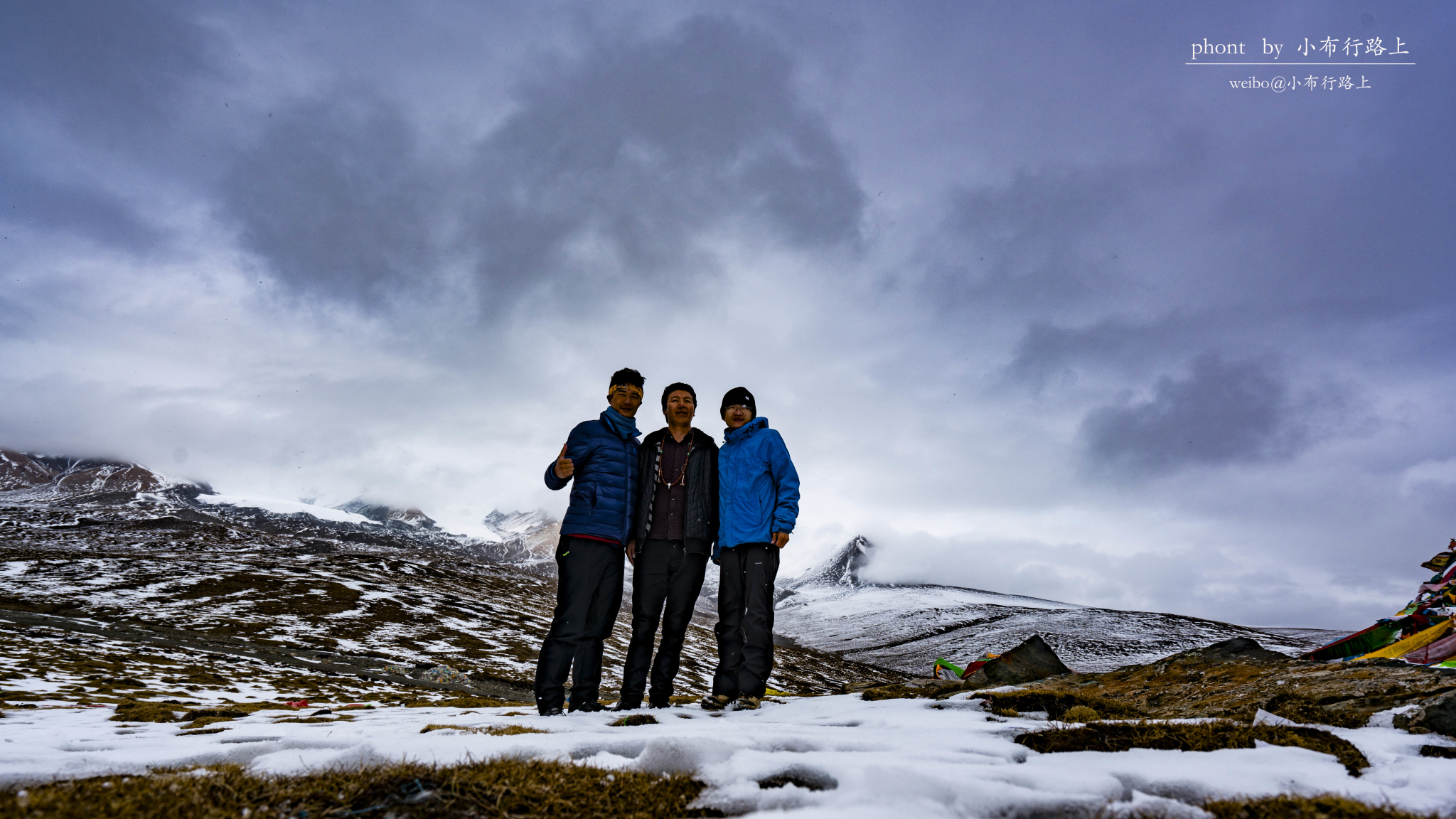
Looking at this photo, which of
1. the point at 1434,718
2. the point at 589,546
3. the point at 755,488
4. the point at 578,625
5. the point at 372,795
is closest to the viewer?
the point at 372,795

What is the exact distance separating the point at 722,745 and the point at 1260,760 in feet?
9.72

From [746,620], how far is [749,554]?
776 mm

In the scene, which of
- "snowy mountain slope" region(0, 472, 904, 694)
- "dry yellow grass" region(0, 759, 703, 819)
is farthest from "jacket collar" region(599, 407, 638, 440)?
"snowy mountain slope" region(0, 472, 904, 694)

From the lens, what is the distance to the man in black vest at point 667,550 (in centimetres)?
722

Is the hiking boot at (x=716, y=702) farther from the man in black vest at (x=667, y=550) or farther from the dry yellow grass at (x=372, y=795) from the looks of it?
the dry yellow grass at (x=372, y=795)

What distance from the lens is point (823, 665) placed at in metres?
62.8

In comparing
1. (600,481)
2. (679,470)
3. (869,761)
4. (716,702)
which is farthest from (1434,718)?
(600,481)

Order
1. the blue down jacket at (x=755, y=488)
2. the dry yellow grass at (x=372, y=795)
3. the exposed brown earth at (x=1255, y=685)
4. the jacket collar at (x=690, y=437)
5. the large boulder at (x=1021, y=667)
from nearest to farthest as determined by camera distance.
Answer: the dry yellow grass at (x=372, y=795), the exposed brown earth at (x=1255, y=685), the blue down jacket at (x=755, y=488), the jacket collar at (x=690, y=437), the large boulder at (x=1021, y=667)

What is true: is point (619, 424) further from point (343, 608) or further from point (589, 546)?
point (343, 608)

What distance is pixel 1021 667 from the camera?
11523 millimetres

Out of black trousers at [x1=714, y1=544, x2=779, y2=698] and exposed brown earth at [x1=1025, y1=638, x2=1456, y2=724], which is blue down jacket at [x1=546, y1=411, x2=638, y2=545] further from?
exposed brown earth at [x1=1025, y1=638, x2=1456, y2=724]

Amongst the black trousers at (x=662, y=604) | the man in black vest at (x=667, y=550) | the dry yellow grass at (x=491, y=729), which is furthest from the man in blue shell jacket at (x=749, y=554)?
the dry yellow grass at (x=491, y=729)

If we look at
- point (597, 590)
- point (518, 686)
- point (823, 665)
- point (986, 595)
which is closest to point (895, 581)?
point (986, 595)

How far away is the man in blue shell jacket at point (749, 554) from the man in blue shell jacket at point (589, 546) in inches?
50.0
